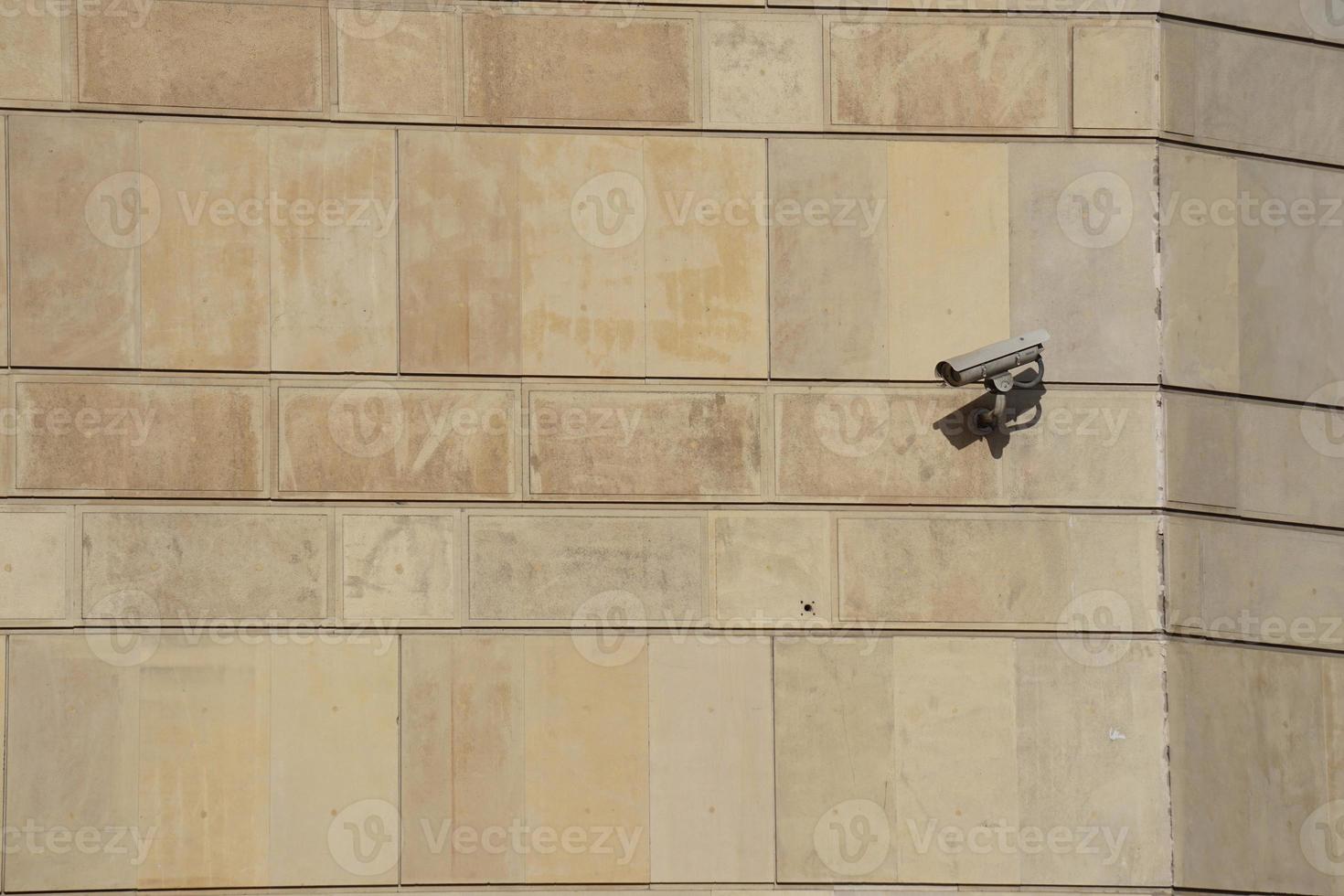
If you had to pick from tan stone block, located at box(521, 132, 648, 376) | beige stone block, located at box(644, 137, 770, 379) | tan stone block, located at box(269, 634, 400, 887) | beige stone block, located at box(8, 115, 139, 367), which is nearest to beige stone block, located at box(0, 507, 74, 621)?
beige stone block, located at box(8, 115, 139, 367)

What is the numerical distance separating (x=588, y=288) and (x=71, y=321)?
4156 mm

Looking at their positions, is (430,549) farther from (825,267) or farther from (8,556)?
(825,267)

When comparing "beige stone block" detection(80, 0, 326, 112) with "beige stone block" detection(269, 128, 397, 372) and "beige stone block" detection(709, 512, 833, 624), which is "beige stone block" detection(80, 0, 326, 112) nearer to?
"beige stone block" detection(269, 128, 397, 372)

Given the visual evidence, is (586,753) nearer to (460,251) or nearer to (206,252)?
(460,251)

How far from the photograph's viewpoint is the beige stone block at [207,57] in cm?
1027

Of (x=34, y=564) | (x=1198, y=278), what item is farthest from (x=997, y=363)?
(x=34, y=564)

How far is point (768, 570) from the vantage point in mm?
10250

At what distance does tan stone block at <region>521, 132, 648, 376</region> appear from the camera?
10.3 metres

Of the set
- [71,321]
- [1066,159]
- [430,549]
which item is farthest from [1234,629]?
[71,321]

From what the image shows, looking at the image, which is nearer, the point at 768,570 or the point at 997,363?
the point at 997,363

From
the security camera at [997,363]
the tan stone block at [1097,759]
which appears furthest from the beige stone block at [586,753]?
the security camera at [997,363]

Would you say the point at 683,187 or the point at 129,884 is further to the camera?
the point at 683,187

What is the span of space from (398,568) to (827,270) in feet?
14.0

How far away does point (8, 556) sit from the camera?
390 inches
